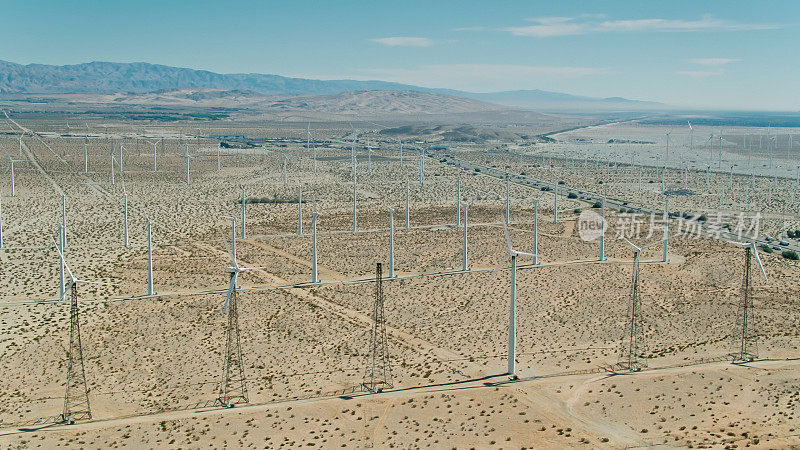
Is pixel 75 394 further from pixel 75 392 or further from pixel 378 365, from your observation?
pixel 378 365

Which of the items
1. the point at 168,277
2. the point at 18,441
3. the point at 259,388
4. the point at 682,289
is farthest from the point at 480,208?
the point at 18,441

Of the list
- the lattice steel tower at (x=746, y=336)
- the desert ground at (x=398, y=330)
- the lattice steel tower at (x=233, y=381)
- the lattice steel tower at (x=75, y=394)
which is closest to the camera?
the desert ground at (x=398, y=330)

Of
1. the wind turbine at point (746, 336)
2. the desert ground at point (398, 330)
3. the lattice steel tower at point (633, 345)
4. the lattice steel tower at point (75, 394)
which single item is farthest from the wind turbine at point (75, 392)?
the wind turbine at point (746, 336)

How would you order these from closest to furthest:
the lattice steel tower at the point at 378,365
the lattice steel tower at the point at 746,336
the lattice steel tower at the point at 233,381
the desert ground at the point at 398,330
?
1. the desert ground at the point at 398,330
2. the lattice steel tower at the point at 233,381
3. the lattice steel tower at the point at 378,365
4. the lattice steel tower at the point at 746,336

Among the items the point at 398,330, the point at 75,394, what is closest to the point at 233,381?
the point at 75,394

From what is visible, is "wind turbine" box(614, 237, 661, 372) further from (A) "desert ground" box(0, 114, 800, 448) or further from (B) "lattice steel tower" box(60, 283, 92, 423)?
(B) "lattice steel tower" box(60, 283, 92, 423)

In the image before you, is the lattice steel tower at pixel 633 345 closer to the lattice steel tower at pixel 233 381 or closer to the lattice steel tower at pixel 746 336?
the lattice steel tower at pixel 746 336

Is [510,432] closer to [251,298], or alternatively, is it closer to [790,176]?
[251,298]

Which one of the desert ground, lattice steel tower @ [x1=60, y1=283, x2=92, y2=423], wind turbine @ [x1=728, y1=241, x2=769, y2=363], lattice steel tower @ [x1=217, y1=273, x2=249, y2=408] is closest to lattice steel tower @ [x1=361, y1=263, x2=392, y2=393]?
the desert ground

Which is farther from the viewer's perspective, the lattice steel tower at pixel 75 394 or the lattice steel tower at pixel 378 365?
the lattice steel tower at pixel 378 365
